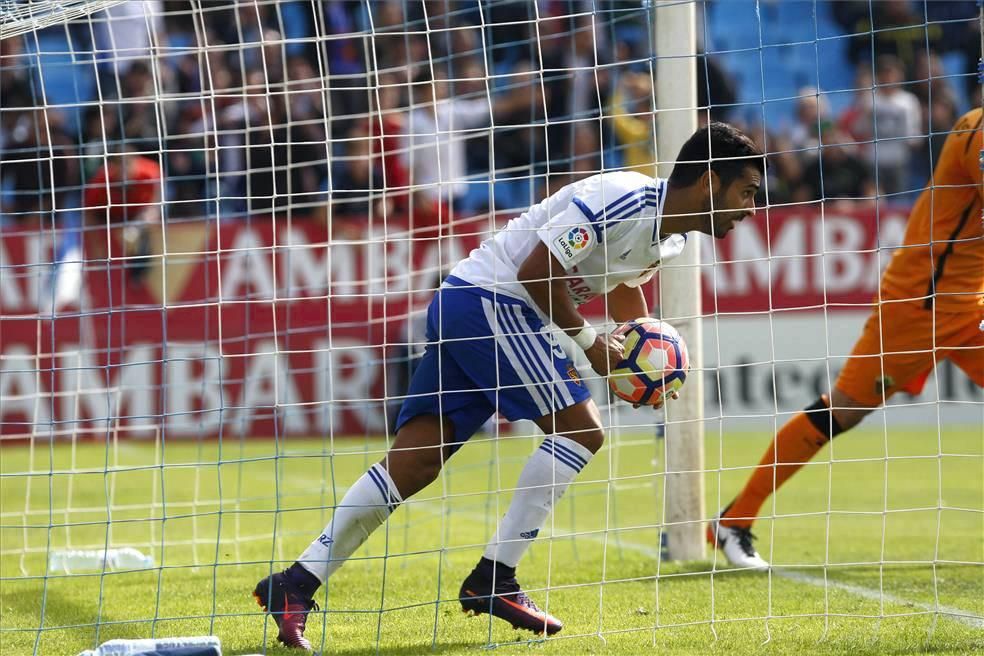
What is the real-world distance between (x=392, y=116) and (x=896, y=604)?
8.51m

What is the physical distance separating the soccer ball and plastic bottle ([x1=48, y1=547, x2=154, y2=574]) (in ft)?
10.9

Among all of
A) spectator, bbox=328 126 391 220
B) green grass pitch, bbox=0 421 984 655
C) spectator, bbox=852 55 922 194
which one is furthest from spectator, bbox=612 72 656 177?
spectator, bbox=852 55 922 194

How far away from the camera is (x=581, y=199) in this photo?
457 centimetres

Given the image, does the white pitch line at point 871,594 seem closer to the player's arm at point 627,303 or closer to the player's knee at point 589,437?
the player's knee at point 589,437

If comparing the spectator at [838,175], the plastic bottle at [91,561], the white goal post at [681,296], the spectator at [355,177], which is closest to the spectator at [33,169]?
the spectator at [355,177]

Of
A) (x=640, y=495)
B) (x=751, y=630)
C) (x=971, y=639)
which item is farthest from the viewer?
(x=640, y=495)

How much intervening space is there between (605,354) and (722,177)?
2.62 feet

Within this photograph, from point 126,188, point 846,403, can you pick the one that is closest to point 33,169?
point 126,188

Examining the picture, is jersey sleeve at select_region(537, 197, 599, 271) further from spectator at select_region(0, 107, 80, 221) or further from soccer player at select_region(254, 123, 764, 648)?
spectator at select_region(0, 107, 80, 221)

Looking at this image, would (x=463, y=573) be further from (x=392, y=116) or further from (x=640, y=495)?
(x=392, y=116)

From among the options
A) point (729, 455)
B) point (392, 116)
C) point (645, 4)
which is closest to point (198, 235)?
point (392, 116)

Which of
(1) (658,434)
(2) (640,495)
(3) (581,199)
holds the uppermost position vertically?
(3) (581,199)

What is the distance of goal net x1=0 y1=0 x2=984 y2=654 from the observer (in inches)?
203

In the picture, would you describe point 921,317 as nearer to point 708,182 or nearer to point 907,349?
point 907,349
